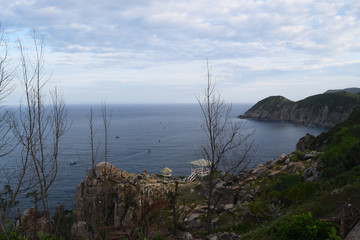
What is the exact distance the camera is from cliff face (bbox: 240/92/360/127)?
10731cm

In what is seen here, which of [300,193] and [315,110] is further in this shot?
[315,110]

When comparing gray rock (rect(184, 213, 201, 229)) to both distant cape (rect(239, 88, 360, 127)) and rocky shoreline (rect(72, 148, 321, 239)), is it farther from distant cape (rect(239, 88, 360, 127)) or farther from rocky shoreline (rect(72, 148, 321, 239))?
distant cape (rect(239, 88, 360, 127))

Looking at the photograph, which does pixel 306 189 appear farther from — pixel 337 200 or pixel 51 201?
pixel 51 201

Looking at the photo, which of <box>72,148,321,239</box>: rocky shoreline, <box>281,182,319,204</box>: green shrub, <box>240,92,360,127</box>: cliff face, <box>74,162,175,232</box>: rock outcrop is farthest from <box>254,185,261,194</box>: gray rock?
<box>240,92,360,127</box>: cliff face

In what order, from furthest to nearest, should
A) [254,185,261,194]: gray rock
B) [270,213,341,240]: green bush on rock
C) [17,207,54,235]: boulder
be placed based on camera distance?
[254,185,261,194]: gray rock → [17,207,54,235]: boulder → [270,213,341,240]: green bush on rock

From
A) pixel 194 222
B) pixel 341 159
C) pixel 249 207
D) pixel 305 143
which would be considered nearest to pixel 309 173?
pixel 341 159

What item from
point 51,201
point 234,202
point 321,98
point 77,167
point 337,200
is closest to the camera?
point 337,200

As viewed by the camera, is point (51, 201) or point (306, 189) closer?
point (306, 189)

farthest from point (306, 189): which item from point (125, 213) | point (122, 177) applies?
point (122, 177)

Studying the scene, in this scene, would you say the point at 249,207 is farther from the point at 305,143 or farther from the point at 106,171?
the point at 305,143

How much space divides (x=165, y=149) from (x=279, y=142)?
38.3m

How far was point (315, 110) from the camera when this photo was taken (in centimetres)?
11994

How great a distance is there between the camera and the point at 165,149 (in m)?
72.4

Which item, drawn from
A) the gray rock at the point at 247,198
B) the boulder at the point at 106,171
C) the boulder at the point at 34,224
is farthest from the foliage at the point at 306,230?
the boulder at the point at 106,171
